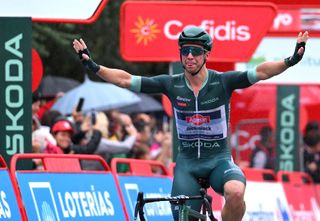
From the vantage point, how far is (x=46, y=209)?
1182 cm

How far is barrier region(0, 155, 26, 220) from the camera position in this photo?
36.1 ft

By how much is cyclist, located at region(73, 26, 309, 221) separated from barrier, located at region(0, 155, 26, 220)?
1200 mm

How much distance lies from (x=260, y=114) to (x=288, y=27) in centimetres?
740

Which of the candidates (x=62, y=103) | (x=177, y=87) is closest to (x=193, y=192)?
(x=177, y=87)

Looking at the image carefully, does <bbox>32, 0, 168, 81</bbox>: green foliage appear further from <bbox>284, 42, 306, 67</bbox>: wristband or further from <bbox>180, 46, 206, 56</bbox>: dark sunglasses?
<bbox>284, 42, 306, 67</bbox>: wristband

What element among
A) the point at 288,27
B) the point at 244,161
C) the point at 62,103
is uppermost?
the point at 288,27

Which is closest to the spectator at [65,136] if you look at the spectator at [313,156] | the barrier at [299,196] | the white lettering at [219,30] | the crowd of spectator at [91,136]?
the crowd of spectator at [91,136]

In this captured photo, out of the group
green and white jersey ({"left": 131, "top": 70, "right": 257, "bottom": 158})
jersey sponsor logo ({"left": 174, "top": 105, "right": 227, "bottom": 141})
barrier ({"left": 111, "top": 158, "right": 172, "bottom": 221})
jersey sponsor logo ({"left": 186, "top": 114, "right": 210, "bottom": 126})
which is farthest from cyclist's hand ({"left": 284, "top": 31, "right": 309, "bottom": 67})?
barrier ({"left": 111, "top": 158, "right": 172, "bottom": 221})

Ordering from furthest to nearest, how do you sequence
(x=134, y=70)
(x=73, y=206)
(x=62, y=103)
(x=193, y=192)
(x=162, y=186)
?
(x=134, y=70), (x=62, y=103), (x=162, y=186), (x=73, y=206), (x=193, y=192)

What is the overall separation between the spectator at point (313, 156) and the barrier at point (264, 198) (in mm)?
5734

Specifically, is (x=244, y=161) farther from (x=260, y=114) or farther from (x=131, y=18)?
(x=131, y=18)

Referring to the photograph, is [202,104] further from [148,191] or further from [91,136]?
[91,136]

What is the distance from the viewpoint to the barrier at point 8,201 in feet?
36.1

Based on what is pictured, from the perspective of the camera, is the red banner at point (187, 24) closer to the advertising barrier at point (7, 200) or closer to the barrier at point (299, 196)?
the barrier at point (299, 196)
